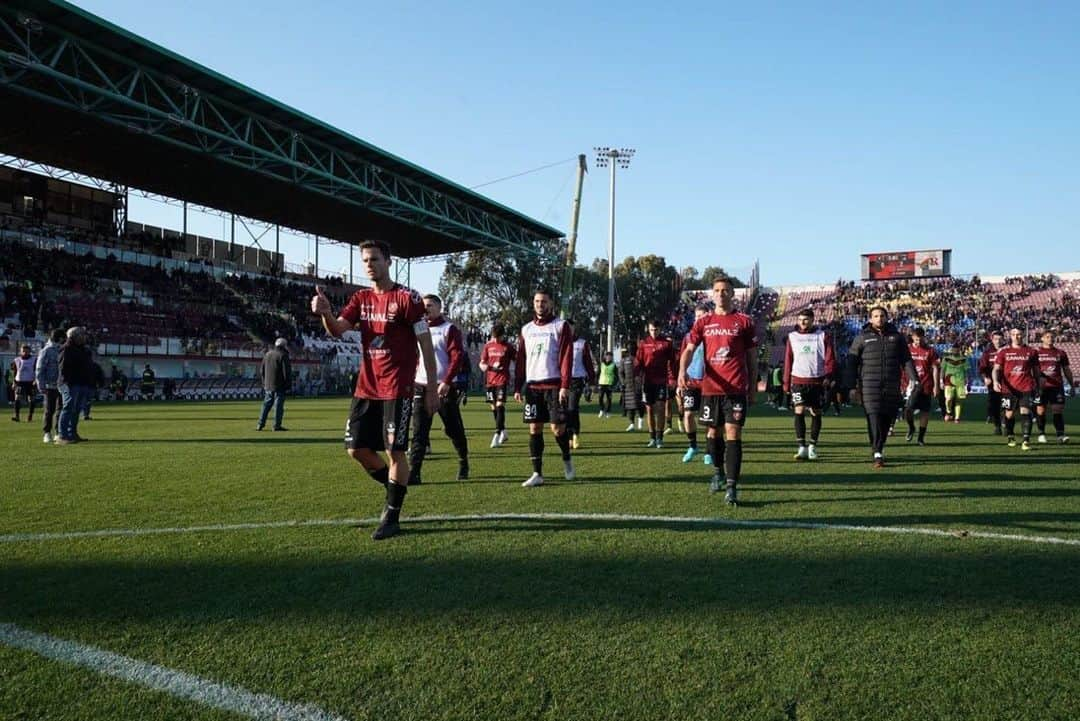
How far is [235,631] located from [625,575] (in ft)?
6.36

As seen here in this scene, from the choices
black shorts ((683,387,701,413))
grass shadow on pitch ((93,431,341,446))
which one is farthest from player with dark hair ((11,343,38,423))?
black shorts ((683,387,701,413))

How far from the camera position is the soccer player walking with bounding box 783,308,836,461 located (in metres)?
10.7

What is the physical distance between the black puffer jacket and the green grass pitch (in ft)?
7.05

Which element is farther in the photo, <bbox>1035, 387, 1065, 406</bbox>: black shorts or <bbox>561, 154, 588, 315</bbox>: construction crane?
<bbox>561, 154, 588, 315</bbox>: construction crane

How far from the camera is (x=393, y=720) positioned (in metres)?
2.55

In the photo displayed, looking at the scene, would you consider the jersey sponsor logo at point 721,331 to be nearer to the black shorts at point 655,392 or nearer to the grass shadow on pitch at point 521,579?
the grass shadow on pitch at point 521,579

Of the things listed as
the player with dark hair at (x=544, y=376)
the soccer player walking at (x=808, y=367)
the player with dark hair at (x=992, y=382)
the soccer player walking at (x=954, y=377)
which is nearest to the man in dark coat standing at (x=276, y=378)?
the player with dark hair at (x=544, y=376)

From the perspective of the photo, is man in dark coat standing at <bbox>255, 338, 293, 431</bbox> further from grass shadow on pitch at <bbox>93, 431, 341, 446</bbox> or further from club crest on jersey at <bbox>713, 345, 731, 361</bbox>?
club crest on jersey at <bbox>713, 345, 731, 361</bbox>

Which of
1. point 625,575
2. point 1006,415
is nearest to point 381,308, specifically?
point 625,575

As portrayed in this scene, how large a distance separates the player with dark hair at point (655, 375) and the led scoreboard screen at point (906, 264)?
62596 mm

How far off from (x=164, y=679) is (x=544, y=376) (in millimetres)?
5417

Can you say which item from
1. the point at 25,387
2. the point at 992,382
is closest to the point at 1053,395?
the point at 992,382

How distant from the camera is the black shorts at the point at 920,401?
→ 13148 mm

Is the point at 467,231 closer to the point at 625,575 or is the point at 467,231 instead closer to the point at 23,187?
the point at 23,187
